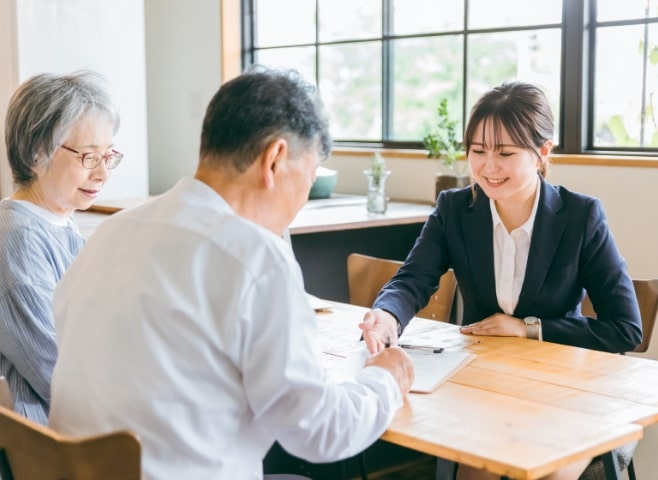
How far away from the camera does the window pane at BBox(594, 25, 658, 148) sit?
3.78 metres

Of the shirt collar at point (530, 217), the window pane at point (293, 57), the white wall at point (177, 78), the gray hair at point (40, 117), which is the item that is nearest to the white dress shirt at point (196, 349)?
the gray hair at point (40, 117)

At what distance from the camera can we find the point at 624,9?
151 inches

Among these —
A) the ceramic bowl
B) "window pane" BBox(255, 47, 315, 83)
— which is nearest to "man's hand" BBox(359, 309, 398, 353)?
the ceramic bowl

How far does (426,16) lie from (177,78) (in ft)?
5.80

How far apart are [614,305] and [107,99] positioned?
4.41ft

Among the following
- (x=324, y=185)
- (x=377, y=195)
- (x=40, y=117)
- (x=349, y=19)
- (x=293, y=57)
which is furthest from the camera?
(x=293, y=57)

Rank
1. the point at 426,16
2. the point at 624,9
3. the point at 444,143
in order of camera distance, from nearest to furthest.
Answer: the point at 624,9 → the point at 444,143 → the point at 426,16

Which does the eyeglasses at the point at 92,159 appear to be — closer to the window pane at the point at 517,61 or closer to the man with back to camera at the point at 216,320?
the man with back to camera at the point at 216,320

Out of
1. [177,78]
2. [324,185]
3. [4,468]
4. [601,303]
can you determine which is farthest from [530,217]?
[177,78]

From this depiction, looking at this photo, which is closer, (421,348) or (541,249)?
(421,348)

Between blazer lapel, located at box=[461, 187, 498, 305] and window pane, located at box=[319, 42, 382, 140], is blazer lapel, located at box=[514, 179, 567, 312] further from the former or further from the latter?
window pane, located at box=[319, 42, 382, 140]

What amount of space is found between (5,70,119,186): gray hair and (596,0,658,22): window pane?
2.50m

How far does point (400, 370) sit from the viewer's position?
5.84ft

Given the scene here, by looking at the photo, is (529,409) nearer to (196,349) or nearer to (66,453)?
(196,349)
